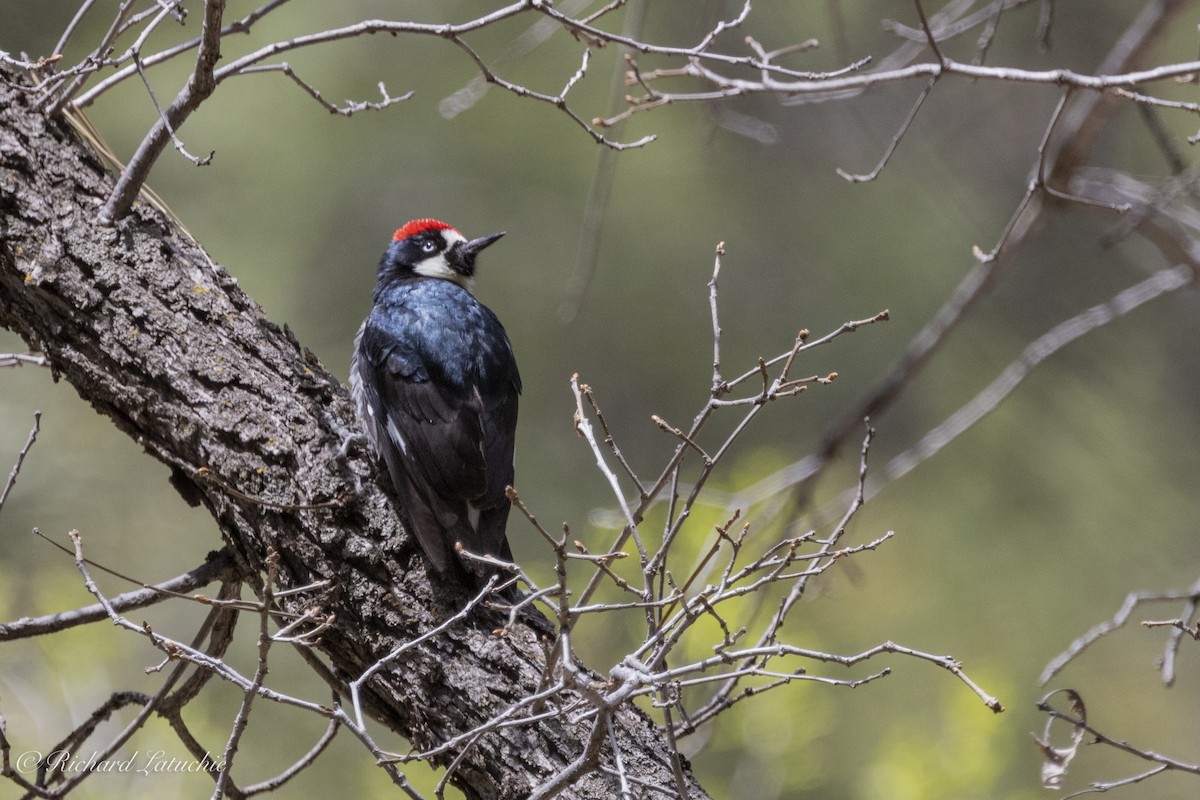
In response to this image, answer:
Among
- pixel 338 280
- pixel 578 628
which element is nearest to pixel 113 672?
pixel 578 628

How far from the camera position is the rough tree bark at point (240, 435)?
2322 mm

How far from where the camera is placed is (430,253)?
161 inches

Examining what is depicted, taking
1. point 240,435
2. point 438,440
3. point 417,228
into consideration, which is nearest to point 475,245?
point 417,228

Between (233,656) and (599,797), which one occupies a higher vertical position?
(233,656)

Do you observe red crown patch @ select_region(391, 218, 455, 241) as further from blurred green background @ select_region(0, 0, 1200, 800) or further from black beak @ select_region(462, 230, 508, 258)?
blurred green background @ select_region(0, 0, 1200, 800)

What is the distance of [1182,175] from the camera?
3525mm

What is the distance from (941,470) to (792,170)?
2.53m

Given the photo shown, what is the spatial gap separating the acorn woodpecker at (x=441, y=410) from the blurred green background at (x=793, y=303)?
142 inches

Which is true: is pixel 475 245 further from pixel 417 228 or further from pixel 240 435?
pixel 240 435

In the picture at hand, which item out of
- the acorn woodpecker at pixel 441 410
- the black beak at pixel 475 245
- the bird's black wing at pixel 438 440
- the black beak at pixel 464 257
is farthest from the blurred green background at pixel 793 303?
the bird's black wing at pixel 438 440

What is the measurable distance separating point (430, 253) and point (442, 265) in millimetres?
62

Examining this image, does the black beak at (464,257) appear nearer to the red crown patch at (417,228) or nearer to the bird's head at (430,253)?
the bird's head at (430,253)

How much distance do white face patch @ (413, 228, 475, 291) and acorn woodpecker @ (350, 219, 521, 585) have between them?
508 mm

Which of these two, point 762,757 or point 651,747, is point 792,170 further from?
point 651,747
